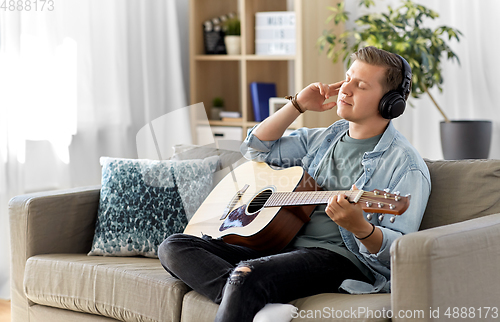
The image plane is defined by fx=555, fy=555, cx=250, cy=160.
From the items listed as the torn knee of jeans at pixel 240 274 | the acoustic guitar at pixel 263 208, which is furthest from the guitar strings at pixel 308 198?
the torn knee of jeans at pixel 240 274

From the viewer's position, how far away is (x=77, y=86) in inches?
111

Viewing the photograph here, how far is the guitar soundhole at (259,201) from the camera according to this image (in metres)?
1.63

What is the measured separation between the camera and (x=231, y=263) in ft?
5.10

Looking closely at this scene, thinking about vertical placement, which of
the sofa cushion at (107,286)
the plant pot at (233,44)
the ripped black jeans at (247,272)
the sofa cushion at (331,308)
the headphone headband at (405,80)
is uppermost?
the plant pot at (233,44)

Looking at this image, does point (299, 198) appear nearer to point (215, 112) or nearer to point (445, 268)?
point (445, 268)

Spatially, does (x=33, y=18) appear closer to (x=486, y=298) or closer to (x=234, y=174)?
(x=234, y=174)

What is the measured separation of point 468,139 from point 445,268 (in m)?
1.51

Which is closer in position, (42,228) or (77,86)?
(42,228)

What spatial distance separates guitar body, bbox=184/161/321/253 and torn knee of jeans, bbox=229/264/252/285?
0.18 m

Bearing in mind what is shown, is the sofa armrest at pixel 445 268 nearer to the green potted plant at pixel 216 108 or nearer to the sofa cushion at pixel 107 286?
the sofa cushion at pixel 107 286

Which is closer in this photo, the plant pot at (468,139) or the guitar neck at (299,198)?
the guitar neck at (299,198)

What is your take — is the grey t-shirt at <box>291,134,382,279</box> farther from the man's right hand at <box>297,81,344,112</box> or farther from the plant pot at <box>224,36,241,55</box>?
the plant pot at <box>224,36,241,55</box>

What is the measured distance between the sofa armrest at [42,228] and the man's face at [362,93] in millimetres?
1067

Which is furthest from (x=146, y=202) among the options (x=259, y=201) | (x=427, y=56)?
(x=427, y=56)
